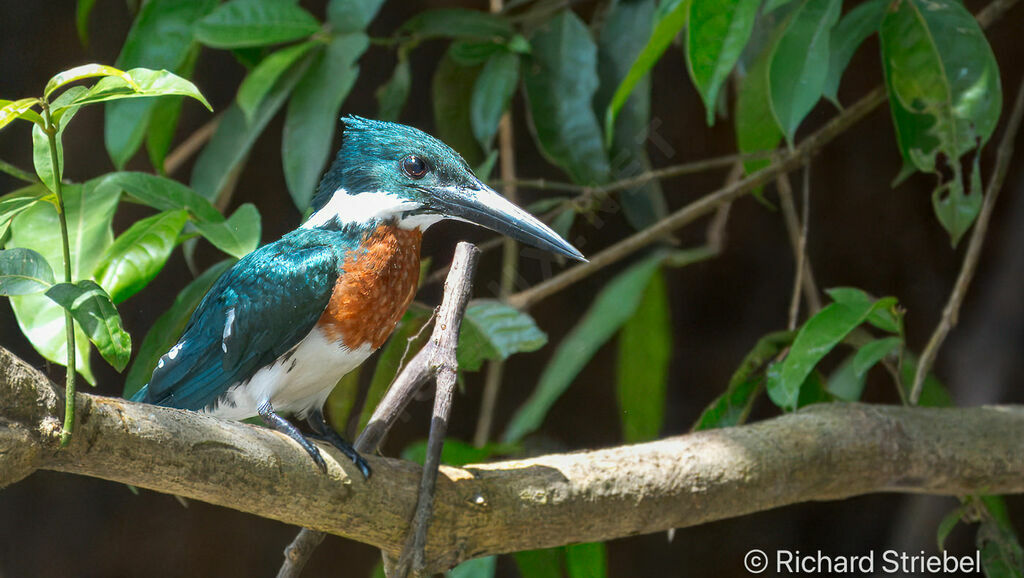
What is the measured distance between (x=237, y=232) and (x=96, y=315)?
0.33m

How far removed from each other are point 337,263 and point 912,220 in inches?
77.1

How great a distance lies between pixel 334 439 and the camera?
3.39 ft

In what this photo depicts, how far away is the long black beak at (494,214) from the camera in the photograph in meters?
0.91

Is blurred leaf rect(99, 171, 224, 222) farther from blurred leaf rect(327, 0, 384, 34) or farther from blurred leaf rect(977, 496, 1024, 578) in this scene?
blurred leaf rect(977, 496, 1024, 578)

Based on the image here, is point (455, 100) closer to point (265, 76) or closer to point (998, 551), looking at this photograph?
point (265, 76)

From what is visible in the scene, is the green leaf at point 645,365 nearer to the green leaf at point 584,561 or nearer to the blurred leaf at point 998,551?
the green leaf at point 584,561

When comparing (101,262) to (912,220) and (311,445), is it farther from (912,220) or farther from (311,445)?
(912,220)

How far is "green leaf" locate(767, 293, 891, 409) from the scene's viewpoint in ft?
4.33

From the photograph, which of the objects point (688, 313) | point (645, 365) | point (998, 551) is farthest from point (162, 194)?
point (688, 313)

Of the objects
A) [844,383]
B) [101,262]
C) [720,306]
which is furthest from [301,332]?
[720,306]

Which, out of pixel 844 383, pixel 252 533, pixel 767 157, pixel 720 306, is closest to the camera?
pixel 767 157

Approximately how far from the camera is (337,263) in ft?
3.13

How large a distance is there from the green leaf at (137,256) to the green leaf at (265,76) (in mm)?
410

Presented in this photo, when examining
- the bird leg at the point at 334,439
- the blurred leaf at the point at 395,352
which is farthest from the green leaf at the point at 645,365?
the bird leg at the point at 334,439
